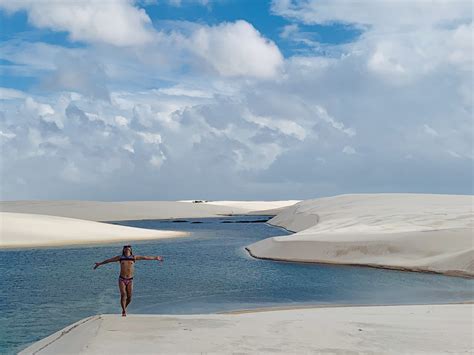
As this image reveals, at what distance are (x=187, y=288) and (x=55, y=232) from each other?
103 ft

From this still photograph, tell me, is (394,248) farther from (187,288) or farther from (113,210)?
(113,210)

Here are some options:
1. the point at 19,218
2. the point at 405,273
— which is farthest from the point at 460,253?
the point at 19,218

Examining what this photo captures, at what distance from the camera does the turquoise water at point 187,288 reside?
1922cm

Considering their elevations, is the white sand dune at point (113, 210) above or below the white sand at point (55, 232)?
above

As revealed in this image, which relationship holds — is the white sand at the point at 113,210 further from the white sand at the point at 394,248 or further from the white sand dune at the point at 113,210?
the white sand at the point at 394,248

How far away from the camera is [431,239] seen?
107 ft

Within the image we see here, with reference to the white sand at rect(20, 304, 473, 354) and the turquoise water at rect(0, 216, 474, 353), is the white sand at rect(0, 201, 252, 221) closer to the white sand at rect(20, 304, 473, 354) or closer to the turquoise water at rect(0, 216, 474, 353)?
the turquoise water at rect(0, 216, 474, 353)

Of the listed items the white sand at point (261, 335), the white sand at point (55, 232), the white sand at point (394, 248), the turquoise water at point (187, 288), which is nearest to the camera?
the white sand at point (261, 335)

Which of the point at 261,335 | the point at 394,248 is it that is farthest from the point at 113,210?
the point at 261,335

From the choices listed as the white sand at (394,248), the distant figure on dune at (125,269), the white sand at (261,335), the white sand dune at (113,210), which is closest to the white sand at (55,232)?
the white sand at (394,248)

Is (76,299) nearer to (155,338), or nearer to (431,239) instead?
(155,338)

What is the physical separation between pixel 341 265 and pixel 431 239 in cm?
504

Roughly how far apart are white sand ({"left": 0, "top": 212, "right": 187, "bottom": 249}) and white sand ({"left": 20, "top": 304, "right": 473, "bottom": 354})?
3672 centimetres

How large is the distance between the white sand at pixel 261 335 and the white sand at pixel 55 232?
3672 cm
